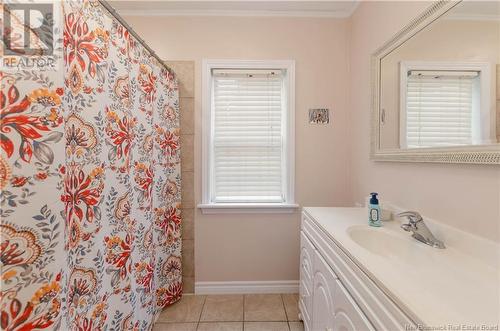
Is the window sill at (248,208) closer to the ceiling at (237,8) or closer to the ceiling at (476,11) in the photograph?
the ceiling at (476,11)

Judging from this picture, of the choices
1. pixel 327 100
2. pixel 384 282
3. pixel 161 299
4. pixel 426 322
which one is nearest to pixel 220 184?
pixel 161 299

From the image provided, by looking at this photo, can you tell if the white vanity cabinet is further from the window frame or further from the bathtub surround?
the bathtub surround

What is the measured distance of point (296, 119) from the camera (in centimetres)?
179

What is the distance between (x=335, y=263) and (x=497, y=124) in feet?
2.49

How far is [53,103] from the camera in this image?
25.4 inches

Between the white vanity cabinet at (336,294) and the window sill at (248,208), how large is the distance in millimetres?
401

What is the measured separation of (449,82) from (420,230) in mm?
659

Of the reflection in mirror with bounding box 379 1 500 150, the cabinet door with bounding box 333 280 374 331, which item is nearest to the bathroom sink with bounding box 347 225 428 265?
the cabinet door with bounding box 333 280 374 331

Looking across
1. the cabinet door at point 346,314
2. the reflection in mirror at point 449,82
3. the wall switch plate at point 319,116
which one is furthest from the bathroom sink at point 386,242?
the wall switch plate at point 319,116

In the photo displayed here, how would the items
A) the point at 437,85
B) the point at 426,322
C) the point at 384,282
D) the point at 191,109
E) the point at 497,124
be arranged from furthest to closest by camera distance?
the point at 191,109 → the point at 437,85 → the point at 497,124 → the point at 384,282 → the point at 426,322

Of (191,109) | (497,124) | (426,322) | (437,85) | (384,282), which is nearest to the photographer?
(426,322)

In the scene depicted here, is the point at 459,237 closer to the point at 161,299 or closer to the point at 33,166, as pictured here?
the point at 33,166

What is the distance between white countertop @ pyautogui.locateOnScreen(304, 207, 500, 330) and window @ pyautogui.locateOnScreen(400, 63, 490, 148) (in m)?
0.41

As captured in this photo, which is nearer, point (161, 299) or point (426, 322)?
point (426, 322)
